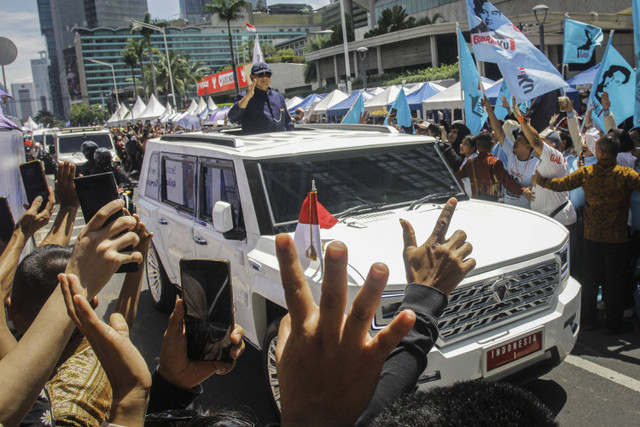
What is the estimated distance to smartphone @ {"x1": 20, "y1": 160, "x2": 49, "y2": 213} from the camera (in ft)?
10.2

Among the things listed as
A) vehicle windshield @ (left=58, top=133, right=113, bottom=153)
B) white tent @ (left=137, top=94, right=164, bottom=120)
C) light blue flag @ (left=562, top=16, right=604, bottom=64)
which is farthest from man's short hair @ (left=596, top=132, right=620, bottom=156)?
white tent @ (left=137, top=94, right=164, bottom=120)

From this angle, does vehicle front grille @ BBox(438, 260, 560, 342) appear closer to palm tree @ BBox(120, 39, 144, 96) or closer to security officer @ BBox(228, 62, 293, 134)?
security officer @ BBox(228, 62, 293, 134)

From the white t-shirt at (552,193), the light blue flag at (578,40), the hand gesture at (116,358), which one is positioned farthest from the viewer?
the light blue flag at (578,40)

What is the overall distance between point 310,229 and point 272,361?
3.44 ft

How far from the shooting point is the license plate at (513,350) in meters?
3.15

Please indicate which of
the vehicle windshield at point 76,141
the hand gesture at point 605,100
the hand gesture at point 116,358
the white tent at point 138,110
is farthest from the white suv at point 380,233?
the white tent at point 138,110

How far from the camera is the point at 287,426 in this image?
119 cm

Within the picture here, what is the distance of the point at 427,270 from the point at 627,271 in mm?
4569

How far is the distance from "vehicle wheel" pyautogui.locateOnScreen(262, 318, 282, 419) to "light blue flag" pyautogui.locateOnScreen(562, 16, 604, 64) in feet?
26.9

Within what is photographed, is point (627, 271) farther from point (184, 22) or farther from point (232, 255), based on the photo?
point (184, 22)

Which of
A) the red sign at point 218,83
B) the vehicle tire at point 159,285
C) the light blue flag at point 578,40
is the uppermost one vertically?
the red sign at point 218,83

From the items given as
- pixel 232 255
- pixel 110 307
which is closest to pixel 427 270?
pixel 232 255

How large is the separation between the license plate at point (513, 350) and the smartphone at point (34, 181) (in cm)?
286

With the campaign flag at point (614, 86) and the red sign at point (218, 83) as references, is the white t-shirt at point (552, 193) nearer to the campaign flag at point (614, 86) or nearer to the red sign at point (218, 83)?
the campaign flag at point (614, 86)
